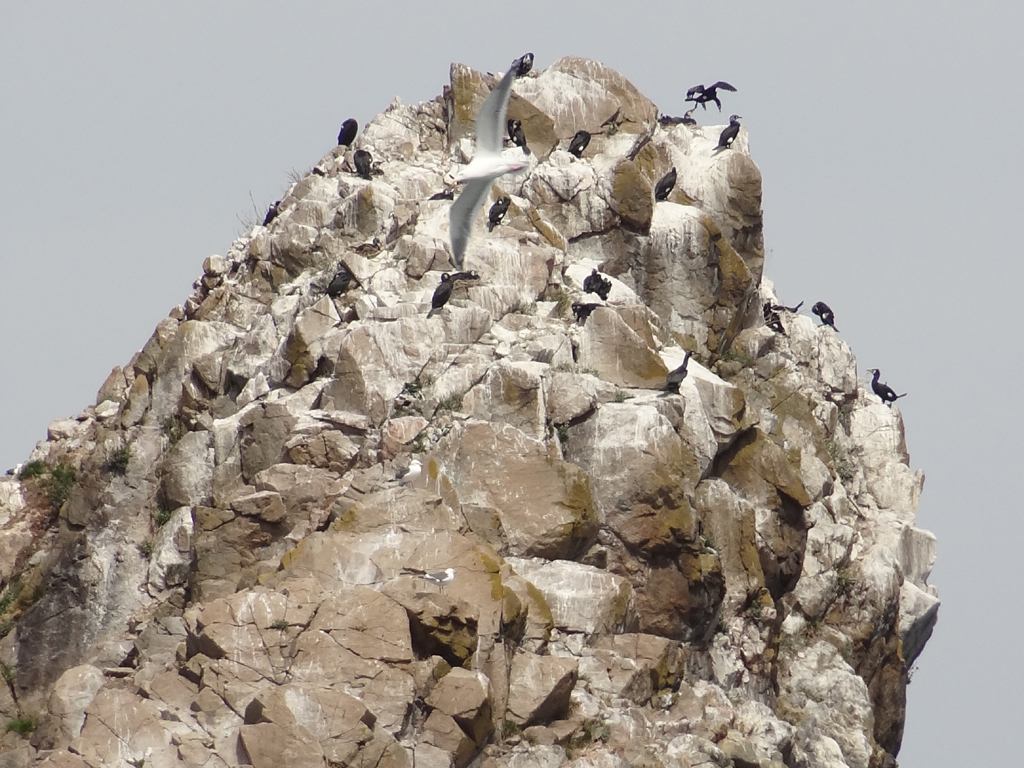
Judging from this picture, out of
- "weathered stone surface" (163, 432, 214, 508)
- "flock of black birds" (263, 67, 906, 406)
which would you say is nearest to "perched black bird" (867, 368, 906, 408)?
"flock of black birds" (263, 67, 906, 406)

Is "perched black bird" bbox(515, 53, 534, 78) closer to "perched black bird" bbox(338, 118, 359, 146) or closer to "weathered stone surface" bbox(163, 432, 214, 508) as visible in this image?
"perched black bird" bbox(338, 118, 359, 146)

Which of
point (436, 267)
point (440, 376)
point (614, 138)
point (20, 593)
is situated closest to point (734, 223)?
point (614, 138)

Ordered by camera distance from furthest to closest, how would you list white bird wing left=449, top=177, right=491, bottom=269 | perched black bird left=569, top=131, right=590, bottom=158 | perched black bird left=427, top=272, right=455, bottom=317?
perched black bird left=569, top=131, right=590, bottom=158, perched black bird left=427, top=272, right=455, bottom=317, white bird wing left=449, top=177, right=491, bottom=269

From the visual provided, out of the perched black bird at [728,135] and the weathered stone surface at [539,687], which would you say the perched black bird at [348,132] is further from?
the weathered stone surface at [539,687]

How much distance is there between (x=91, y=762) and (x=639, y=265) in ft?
58.7

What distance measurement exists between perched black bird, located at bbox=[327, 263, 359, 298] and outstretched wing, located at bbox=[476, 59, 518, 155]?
4862 mm

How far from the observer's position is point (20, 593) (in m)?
33.1

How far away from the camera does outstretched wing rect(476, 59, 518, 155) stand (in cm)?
2741

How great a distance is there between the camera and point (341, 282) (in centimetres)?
3159

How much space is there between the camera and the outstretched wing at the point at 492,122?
2741 cm

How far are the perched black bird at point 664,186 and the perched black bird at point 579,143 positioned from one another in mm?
1815

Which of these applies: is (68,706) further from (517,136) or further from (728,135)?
(728,135)

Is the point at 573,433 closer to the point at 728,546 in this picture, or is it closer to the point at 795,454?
the point at 728,546

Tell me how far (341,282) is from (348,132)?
7.40m
